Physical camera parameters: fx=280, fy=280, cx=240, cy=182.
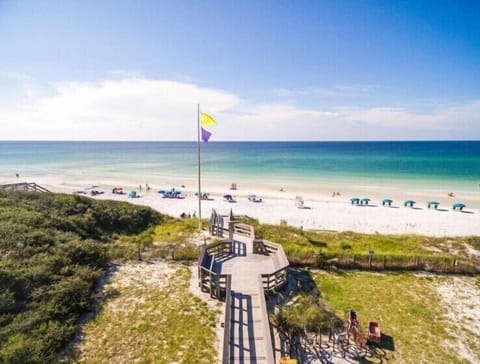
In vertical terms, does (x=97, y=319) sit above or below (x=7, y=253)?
below

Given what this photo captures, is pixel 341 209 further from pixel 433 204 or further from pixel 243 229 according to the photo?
pixel 243 229

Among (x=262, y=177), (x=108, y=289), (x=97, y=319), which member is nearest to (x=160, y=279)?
(x=108, y=289)

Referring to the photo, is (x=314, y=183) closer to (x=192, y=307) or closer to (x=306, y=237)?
(x=306, y=237)

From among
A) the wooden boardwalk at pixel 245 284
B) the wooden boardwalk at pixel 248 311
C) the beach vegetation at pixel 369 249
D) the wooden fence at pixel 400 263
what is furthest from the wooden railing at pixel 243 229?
the wooden fence at pixel 400 263

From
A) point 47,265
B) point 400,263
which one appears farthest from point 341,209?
point 47,265

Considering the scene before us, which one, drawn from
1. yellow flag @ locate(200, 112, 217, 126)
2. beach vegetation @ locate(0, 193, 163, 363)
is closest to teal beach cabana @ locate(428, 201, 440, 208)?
yellow flag @ locate(200, 112, 217, 126)

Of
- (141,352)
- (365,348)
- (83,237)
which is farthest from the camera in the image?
(83,237)
